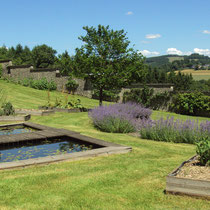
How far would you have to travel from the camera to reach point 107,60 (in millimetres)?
16312

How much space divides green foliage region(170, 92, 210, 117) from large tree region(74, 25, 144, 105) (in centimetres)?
582

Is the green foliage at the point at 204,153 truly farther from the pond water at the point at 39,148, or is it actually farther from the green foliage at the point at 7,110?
the green foliage at the point at 7,110

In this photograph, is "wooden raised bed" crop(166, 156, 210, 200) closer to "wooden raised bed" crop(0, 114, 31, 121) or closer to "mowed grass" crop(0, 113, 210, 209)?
"mowed grass" crop(0, 113, 210, 209)

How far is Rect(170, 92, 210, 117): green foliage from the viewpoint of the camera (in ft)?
65.1

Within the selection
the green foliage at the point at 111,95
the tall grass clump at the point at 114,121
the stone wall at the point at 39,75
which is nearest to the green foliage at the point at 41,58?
the stone wall at the point at 39,75

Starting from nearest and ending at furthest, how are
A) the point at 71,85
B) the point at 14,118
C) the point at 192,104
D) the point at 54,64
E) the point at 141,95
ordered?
the point at 14,118 < the point at 192,104 < the point at 141,95 < the point at 71,85 < the point at 54,64

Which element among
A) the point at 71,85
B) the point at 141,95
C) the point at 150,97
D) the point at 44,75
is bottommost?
the point at 150,97

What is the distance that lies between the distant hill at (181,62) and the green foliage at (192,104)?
61.2 metres

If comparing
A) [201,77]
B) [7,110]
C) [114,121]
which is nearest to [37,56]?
[201,77]

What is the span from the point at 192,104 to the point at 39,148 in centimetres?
1490

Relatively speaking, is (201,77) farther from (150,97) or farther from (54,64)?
(150,97)

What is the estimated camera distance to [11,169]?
5352 millimetres

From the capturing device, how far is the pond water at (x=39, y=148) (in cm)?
676

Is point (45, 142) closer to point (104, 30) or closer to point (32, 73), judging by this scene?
point (104, 30)
